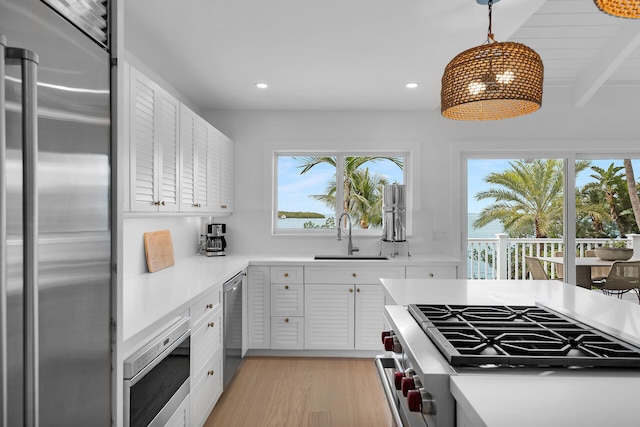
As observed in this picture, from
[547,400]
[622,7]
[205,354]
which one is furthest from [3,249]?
[205,354]

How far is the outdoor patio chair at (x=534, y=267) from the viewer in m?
4.25

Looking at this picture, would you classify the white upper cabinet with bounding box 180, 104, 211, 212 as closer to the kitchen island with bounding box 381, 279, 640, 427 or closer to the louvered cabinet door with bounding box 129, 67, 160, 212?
the louvered cabinet door with bounding box 129, 67, 160, 212

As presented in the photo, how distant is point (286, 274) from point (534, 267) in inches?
99.0

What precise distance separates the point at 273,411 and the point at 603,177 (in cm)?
385

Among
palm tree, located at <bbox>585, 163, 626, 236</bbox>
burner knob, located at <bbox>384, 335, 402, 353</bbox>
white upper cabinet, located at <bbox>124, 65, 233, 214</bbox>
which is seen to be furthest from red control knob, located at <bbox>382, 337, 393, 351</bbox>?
palm tree, located at <bbox>585, 163, 626, 236</bbox>

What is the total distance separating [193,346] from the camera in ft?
7.41

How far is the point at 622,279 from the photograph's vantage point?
3982 millimetres

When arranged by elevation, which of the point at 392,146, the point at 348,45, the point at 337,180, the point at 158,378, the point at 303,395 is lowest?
the point at 303,395

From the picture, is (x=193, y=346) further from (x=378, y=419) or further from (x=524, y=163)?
(x=524, y=163)

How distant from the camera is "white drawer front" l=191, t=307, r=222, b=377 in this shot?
228 centimetres

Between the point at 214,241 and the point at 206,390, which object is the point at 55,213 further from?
the point at 214,241

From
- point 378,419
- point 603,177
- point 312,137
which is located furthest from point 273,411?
point 603,177

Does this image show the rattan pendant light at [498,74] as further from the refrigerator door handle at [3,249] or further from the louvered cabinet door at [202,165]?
the louvered cabinet door at [202,165]

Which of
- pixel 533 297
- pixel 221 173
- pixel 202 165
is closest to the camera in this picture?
pixel 533 297
